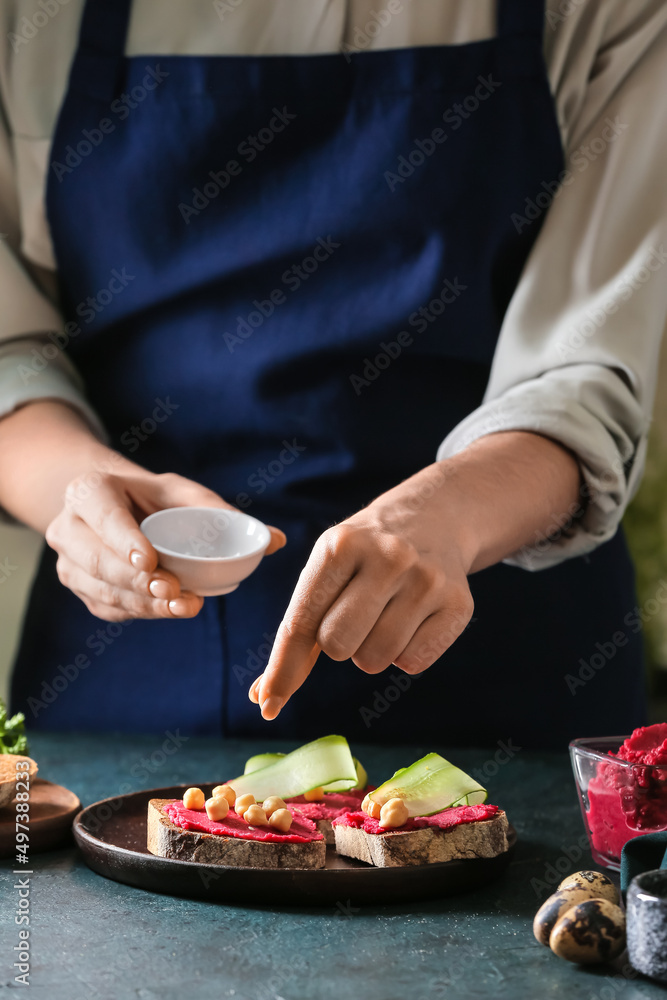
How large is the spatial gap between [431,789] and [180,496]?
50 centimetres

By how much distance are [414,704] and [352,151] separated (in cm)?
84

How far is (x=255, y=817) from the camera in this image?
95 cm

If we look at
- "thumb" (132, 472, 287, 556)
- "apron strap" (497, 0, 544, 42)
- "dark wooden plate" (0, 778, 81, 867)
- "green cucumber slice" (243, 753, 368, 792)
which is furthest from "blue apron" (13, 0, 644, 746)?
"dark wooden plate" (0, 778, 81, 867)

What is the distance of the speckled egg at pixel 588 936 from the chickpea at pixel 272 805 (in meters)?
0.33

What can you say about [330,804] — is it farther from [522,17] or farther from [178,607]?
[522,17]

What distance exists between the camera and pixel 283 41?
1.53 metres

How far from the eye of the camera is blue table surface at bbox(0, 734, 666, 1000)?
70 centimetres

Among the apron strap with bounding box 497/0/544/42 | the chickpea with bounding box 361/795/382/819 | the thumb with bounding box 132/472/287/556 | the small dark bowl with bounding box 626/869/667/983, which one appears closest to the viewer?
the small dark bowl with bounding box 626/869/667/983

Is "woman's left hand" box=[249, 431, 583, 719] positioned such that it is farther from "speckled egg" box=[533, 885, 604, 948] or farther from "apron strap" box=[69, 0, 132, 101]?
"apron strap" box=[69, 0, 132, 101]

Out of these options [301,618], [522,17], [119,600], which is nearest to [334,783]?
[301,618]

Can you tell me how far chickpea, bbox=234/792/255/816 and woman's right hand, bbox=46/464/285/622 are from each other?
0.23 m

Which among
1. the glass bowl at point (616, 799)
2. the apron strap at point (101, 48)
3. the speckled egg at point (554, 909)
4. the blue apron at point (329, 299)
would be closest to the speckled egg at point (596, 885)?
the speckled egg at point (554, 909)

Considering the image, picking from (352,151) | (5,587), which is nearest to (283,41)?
(352,151)

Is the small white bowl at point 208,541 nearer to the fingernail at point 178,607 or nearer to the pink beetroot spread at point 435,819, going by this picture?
the fingernail at point 178,607
